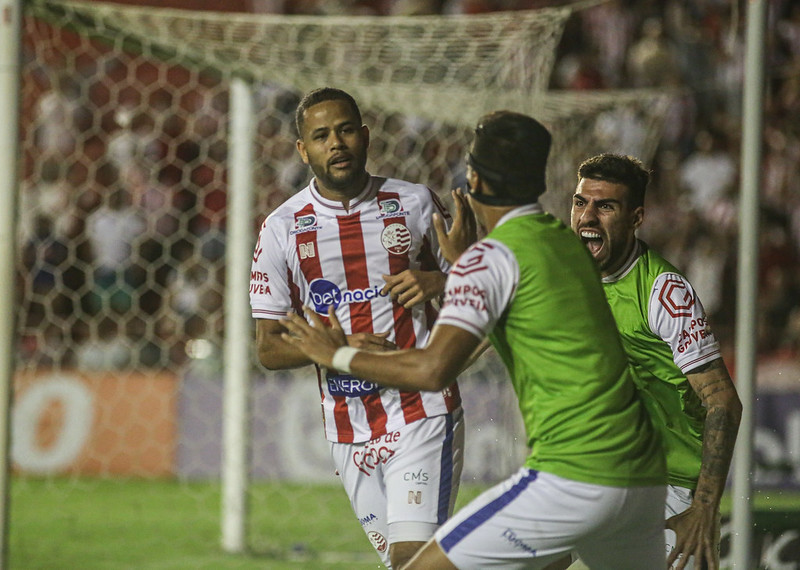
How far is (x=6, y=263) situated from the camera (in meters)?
4.92

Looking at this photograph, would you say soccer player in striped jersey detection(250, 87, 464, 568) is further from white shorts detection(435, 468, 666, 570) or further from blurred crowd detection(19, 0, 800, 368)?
blurred crowd detection(19, 0, 800, 368)

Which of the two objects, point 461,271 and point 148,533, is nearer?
point 461,271

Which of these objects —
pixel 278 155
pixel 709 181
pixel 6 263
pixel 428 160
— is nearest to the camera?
pixel 6 263

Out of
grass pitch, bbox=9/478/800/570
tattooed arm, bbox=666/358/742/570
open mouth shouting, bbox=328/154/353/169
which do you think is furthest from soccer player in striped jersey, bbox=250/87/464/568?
grass pitch, bbox=9/478/800/570

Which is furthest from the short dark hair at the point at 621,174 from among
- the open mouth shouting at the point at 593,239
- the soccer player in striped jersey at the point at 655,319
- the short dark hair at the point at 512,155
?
the short dark hair at the point at 512,155

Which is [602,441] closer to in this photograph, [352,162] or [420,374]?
[420,374]

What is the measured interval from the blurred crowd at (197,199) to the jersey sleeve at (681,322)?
558cm

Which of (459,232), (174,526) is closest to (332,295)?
(459,232)

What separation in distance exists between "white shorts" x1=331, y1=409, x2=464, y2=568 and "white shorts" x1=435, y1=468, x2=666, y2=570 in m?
0.97

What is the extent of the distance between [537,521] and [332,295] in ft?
4.94

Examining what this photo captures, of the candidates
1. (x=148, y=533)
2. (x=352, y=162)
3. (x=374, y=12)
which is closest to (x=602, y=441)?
(x=352, y=162)

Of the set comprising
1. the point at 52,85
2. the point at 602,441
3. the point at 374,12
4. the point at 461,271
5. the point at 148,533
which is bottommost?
the point at 148,533

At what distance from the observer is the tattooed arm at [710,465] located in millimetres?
3494

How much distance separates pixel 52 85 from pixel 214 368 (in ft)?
11.7
